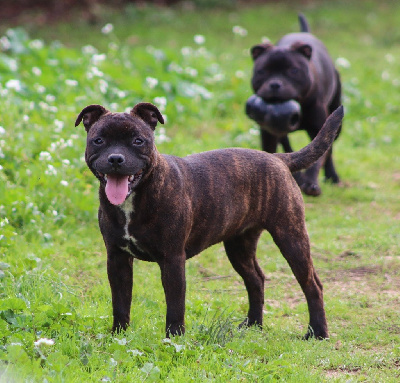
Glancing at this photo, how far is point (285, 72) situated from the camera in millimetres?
8602

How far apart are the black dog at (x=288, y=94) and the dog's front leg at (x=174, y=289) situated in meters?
3.92

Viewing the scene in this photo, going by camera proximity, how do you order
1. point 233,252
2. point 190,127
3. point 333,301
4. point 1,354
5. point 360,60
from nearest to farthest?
1. point 1,354
2. point 233,252
3. point 333,301
4. point 190,127
5. point 360,60

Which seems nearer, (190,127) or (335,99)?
(335,99)

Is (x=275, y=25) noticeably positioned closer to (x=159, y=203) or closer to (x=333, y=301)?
(x=333, y=301)

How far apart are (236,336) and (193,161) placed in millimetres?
1273

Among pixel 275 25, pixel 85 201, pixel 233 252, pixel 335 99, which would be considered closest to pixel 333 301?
pixel 233 252

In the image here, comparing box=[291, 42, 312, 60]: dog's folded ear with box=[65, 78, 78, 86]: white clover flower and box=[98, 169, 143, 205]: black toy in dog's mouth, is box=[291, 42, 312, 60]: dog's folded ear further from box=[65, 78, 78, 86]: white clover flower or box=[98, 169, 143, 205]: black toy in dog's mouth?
box=[98, 169, 143, 205]: black toy in dog's mouth

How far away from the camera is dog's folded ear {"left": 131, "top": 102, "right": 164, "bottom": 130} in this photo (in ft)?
16.0

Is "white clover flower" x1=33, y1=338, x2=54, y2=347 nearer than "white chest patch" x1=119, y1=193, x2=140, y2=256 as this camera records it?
Yes

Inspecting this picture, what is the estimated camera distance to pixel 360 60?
51.6ft

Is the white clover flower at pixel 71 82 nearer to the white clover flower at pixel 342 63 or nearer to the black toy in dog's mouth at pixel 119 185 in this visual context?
the black toy in dog's mouth at pixel 119 185

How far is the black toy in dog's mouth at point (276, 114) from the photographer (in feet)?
27.9

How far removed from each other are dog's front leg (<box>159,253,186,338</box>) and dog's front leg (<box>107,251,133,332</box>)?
0.30 m

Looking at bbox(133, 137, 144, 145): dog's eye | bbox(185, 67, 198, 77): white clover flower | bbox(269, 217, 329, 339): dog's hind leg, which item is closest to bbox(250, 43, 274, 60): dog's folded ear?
bbox(185, 67, 198, 77): white clover flower
